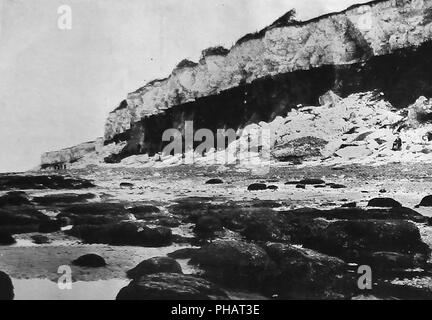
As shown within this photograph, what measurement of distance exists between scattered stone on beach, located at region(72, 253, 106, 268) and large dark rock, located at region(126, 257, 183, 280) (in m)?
0.71

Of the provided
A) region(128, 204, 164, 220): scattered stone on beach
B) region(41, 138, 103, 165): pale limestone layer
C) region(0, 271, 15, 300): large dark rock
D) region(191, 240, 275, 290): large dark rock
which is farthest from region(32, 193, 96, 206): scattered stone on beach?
region(191, 240, 275, 290): large dark rock

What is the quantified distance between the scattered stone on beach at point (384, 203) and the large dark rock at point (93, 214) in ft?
23.5

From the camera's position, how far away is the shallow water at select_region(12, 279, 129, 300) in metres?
7.30

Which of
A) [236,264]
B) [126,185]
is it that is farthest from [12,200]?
[236,264]

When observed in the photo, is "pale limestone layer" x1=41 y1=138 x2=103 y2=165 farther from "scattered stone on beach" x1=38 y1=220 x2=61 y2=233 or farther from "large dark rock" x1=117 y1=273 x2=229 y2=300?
"large dark rock" x1=117 y1=273 x2=229 y2=300

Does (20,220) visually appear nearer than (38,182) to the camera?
Yes

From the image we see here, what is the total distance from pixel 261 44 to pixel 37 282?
44211 mm

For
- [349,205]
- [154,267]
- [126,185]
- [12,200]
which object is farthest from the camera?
A: [126,185]

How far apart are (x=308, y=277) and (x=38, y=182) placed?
1461 centimetres

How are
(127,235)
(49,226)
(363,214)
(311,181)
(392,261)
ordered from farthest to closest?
(311,181)
(363,214)
(49,226)
(127,235)
(392,261)

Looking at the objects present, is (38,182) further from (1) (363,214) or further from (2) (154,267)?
(1) (363,214)

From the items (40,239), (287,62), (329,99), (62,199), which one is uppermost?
(287,62)

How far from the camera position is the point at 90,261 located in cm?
836

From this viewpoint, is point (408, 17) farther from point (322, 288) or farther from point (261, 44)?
→ point (322, 288)
